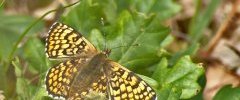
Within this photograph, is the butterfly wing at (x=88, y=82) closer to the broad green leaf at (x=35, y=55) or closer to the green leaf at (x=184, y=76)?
the green leaf at (x=184, y=76)

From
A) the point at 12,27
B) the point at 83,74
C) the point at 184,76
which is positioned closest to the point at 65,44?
the point at 83,74

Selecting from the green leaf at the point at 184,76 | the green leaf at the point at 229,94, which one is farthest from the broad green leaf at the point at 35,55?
the green leaf at the point at 229,94

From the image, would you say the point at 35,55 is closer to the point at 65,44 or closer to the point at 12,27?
the point at 65,44

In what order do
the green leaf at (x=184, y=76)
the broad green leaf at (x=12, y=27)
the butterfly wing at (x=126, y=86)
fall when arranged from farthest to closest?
the broad green leaf at (x=12, y=27), the green leaf at (x=184, y=76), the butterfly wing at (x=126, y=86)

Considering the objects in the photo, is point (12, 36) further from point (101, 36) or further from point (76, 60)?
point (76, 60)

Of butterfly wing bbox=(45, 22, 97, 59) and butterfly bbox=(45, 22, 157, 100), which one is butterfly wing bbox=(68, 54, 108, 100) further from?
butterfly wing bbox=(45, 22, 97, 59)
